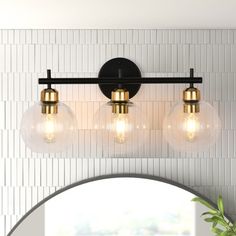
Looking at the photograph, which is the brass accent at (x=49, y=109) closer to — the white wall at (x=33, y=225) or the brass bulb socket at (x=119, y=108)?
the brass bulb socket at (x=119, y=108)

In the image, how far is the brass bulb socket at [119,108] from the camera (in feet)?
7.78

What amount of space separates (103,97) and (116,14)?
48 cm

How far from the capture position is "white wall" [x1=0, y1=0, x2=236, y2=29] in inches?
84.8

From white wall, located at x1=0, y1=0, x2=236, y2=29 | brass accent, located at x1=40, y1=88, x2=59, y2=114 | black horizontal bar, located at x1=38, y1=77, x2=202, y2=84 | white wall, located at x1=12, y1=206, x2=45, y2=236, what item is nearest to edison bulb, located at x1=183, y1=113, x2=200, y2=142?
black horizontal bar, located at x1=38, y1=77, x2=202, y2=84

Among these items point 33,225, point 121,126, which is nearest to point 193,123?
point 121,126

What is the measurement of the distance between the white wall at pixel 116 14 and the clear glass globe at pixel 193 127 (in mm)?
342

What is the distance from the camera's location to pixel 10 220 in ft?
9.11

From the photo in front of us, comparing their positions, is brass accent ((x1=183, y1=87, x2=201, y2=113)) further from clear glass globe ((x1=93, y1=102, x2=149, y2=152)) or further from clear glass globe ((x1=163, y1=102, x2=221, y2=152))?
clear glass globe ((x1=93, y1=102, x2=149, y2=152))

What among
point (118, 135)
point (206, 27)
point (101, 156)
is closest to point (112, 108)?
point (118, 135)

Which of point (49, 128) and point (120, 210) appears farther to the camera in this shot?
point (120, 210)

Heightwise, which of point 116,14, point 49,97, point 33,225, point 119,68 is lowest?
point 33,225

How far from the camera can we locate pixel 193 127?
2.39 meters

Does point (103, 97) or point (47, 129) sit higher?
point (103, 97)

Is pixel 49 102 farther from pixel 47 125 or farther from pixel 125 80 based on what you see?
pixel 125 80
